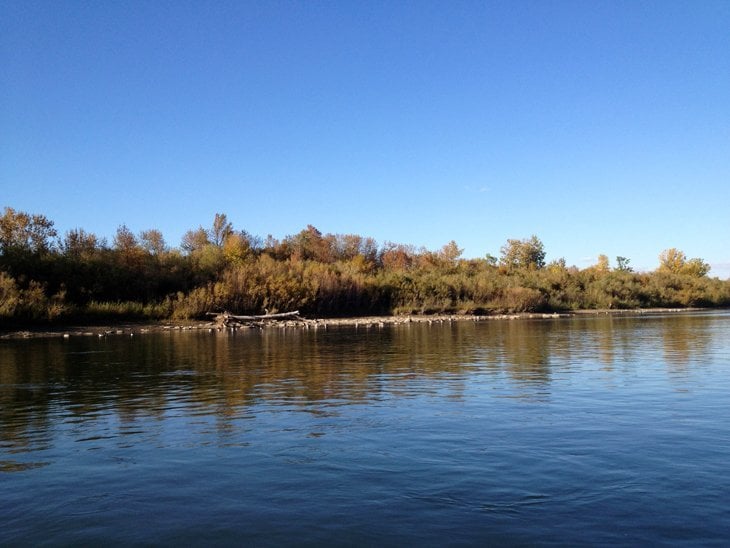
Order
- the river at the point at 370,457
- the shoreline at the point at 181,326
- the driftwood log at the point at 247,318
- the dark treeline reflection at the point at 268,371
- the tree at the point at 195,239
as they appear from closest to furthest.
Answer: the river at the point at 370,457 < the dark treeline reflection at the point at 268,371 < the shoreline at the point at 181,326 < the driftwood log at the point at 247,318 < the tree at the point at 195,239

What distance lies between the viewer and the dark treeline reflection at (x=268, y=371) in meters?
12.9

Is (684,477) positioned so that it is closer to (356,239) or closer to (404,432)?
(404,432)

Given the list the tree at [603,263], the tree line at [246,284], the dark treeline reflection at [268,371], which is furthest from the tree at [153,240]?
the tree at [603,263]

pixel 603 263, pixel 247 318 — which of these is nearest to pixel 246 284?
pixel 247 318

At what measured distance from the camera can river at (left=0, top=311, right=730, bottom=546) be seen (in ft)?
20.3

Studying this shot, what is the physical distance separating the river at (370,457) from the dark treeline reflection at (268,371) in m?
0.13

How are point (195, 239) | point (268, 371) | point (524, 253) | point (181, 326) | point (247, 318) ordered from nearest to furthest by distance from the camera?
1. point (268, 371)
2. point (181, 326)
3. point (247, 318)
4. point (195, 239)
5. point (524, 253)

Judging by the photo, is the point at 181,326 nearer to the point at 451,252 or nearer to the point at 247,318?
the point at 247,318

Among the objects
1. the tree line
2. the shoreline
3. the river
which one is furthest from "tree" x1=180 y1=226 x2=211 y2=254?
the river

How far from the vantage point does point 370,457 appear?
28.5 ft

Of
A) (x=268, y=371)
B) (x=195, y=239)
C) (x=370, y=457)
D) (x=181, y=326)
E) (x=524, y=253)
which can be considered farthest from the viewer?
(x=524, y=253)

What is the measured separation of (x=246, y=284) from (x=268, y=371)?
32133mm

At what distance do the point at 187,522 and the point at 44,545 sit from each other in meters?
1.29

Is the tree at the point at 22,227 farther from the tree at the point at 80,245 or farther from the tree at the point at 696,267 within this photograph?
the tree at the point at 696,267
